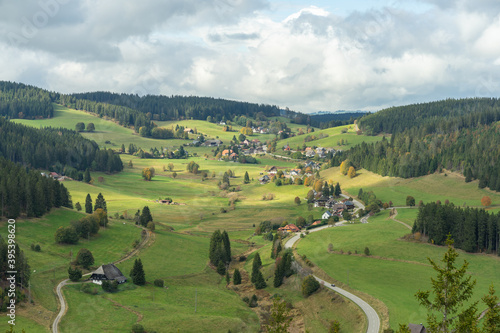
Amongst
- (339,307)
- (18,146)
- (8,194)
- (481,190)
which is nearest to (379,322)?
(339,307)

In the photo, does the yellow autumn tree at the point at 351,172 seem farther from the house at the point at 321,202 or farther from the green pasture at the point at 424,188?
the house at the point at 321,202

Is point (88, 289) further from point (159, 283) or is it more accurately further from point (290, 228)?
point (290, 228)

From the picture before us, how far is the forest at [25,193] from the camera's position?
308 feet

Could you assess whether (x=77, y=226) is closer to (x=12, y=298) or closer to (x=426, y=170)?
(x=12, y=298)

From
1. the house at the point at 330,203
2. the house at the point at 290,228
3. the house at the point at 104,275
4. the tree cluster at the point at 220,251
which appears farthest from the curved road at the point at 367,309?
the house at the point at 330,203

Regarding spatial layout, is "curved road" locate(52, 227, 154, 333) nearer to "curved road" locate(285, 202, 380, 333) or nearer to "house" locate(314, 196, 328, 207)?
"curved road" locate(285, 202, 380, 333)

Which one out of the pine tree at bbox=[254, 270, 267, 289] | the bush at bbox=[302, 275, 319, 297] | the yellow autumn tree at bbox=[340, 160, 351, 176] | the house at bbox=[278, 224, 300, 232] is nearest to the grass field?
Result: the bush at bbox=[302, 275, 319, 297]

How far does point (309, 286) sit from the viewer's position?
79750 mm

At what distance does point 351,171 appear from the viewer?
19075 cm

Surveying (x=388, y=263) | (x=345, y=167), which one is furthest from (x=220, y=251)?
(x=345, y=167)

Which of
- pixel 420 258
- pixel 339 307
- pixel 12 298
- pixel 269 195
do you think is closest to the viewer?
pixel 12 298

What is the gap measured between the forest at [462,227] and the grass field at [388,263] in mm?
3281

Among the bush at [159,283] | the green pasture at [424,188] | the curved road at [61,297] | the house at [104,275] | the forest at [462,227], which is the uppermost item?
the green pasture at [424,188]

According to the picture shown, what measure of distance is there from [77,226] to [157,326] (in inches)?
1677
